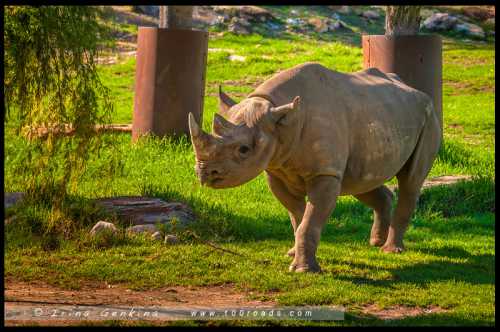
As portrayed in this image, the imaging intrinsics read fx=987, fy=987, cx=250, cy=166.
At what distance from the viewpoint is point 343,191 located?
379 inches

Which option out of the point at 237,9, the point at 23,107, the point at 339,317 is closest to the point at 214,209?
the point at 23,107

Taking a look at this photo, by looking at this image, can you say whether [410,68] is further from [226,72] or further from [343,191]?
[226,72]

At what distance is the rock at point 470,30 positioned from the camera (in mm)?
27562

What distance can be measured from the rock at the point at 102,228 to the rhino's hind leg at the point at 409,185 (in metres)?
2.82

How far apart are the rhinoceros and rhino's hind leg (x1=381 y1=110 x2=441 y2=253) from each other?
10mm

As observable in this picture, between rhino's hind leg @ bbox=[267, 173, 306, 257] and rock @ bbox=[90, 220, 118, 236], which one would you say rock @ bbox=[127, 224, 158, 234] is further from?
rhino's hind leg @ bbox=[267, 173, 306, 257]

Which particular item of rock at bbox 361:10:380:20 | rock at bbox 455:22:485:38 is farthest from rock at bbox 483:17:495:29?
rock at bbox 361:10:380:20

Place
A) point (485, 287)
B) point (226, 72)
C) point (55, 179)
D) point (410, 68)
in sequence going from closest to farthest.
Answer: point (485, 287) → point (55, 179) → point (410, 68) → point (226, 72)

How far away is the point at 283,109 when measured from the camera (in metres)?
8.61

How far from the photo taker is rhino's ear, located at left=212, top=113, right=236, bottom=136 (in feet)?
27.6

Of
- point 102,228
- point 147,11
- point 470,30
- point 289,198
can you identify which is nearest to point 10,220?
point 102,228

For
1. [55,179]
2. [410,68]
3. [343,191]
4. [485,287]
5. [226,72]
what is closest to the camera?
[485,287]

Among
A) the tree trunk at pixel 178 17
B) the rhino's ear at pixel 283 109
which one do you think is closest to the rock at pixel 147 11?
the tree trunk at pixel 178 17

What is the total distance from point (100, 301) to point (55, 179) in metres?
3.48
